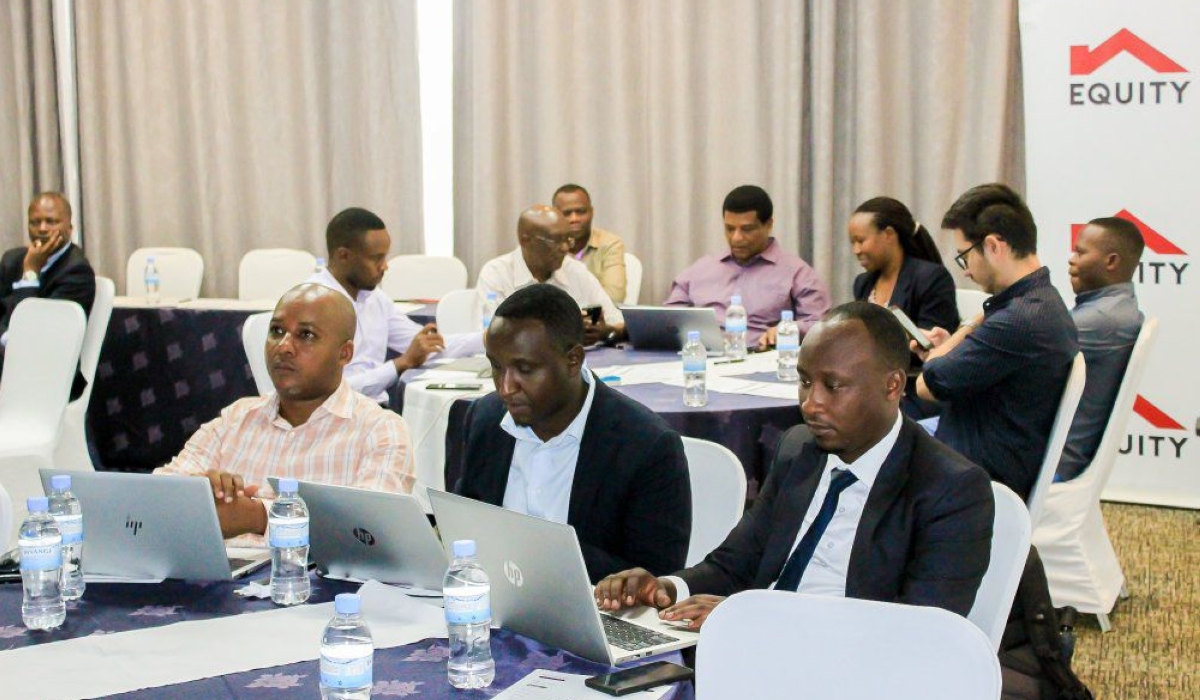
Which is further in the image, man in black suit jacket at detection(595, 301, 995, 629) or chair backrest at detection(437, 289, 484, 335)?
chair backrest at detection(437, 289, 484, 335)

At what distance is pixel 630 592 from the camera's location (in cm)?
238

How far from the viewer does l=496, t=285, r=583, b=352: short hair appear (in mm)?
2826

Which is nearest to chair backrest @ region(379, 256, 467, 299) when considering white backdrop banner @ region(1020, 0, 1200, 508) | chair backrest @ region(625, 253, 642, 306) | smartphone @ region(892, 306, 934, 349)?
chair backrest @ region(625, 253, 642, 306)

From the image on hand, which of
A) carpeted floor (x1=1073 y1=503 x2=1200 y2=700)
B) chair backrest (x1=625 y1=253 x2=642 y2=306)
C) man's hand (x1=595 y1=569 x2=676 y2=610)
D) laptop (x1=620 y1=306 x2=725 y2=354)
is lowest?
carpeted floor (x1=1073 y1=503 x2=1200 y2=700)

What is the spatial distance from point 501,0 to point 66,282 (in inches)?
117

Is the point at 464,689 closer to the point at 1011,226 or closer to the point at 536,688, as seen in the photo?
the point at 536,688

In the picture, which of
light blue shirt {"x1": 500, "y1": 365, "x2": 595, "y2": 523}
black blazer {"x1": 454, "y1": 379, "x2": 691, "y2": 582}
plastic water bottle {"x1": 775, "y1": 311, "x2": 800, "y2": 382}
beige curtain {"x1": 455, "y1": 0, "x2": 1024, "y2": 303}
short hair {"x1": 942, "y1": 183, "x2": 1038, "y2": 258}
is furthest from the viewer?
beige curtain {"x1": 455, "y1": 0, "x2": 1024, "y2": 303}

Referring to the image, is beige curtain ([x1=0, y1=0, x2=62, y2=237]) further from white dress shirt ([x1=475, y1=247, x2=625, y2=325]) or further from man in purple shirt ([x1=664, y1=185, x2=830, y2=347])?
man in purple shirt ([x1=664, y1=185, x2=830, y2=347])

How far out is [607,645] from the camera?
2121mm

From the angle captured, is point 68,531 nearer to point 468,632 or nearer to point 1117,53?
point 468,632

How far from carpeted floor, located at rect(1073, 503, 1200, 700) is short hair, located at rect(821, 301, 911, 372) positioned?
75.9 inches

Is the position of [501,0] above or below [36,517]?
above

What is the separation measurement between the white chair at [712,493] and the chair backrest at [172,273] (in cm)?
549

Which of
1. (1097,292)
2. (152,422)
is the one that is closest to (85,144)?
(152,422)
